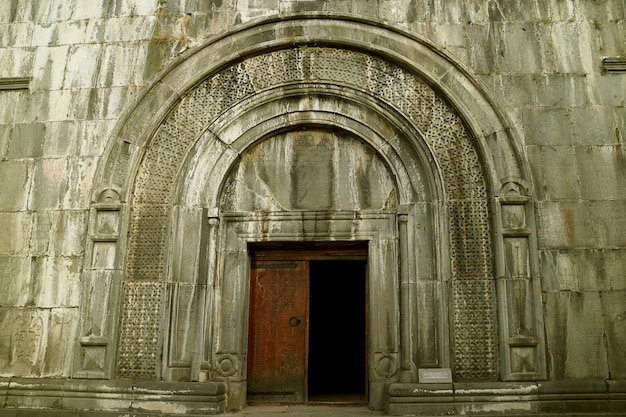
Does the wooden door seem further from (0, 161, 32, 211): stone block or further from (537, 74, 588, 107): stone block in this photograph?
(537, 74, 588, 107): stone block

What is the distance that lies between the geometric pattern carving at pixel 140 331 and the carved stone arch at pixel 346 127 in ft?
0.05

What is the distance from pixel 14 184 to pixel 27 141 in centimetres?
60

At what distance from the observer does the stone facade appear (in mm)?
6375

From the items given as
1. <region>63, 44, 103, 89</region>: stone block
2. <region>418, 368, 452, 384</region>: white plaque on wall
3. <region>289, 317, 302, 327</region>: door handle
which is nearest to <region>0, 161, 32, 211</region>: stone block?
<region>63, 44, 103, 89</region>: stone block

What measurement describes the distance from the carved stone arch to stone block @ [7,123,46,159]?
1.01m

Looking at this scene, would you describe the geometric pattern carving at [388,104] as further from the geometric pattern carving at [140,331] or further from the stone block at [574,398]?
the stone block at [574,398]

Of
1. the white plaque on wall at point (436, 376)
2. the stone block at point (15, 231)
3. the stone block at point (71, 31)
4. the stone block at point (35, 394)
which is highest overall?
the stone block at point (71, 31)

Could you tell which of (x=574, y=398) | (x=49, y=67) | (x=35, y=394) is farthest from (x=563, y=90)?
(x=35, y=394)

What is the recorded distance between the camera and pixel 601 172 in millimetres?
6656

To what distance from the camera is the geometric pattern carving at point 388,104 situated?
6543mm

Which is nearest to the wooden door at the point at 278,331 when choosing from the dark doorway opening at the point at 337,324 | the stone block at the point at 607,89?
the dark doorway opening at the point at 337,324

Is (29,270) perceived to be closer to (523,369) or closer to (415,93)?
(415,93)

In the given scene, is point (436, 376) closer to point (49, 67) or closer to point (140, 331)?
point (140, 331)

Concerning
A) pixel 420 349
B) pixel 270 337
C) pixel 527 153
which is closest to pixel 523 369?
pixel 420 349
